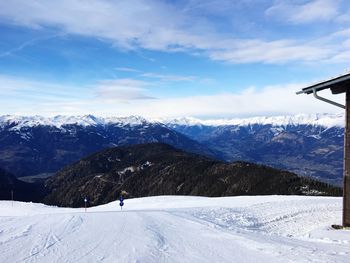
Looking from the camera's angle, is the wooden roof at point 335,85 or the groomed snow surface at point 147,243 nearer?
the groomed snow surface at point 147,243

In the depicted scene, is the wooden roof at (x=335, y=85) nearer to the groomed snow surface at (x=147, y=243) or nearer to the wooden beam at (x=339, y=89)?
the wooden beam at (x=339, y=89)

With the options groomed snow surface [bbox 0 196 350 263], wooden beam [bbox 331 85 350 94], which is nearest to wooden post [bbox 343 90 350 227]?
wooden beam [bbox 331 85 350 94]

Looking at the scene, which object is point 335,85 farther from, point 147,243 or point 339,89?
point 147,243

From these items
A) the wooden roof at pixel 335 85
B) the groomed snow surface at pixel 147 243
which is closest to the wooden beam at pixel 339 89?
the wooden roof at pixel 335 85

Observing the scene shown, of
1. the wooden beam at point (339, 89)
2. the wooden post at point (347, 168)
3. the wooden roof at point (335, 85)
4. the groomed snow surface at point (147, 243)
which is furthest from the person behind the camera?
the wooden beam at point (339, 89)

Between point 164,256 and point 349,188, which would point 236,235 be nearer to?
point 164,256

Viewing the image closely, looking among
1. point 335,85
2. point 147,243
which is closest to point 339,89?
point 335,85

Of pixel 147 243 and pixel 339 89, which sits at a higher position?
pixel 339 89

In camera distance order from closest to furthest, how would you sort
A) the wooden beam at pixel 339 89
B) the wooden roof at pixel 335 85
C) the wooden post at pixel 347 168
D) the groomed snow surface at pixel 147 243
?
the groomed snow surface at pixel 147 243
the wooden roof at pixel 335 85
the wooden post at pixel 347 168
the wooden beam at pixel 339 89

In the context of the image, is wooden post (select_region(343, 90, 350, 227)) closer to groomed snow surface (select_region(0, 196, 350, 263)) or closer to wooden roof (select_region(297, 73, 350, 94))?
wooden roof (select_region(297, 73, 350, 94))

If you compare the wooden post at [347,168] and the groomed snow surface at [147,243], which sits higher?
the wooden post at [347,168]

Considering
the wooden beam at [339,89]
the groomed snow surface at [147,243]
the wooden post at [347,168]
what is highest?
the wooden beam at [339,89]
